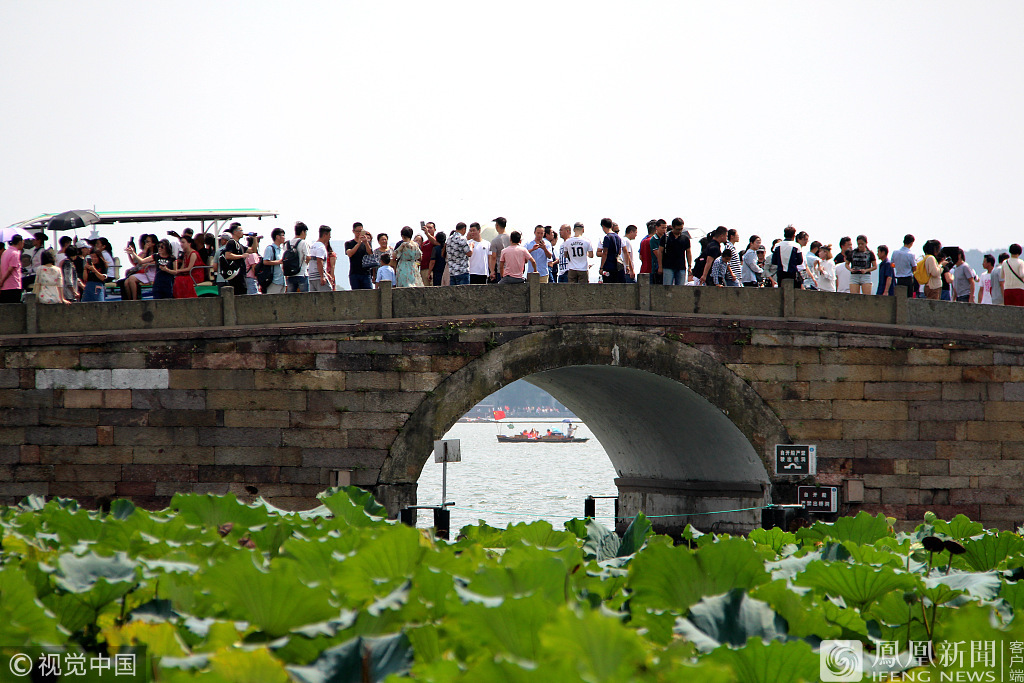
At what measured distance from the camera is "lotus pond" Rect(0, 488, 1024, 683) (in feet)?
6.49

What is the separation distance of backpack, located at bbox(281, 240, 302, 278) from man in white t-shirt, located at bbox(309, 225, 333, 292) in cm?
20

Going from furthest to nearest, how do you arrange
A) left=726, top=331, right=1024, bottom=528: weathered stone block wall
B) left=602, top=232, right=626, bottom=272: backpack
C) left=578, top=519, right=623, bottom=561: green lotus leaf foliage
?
1. left=602, top=232, right=626, bottom=272: backpack
2. left=726, top=331, right=1024, bottom=528: weathered stone block wall
3. left=578, top=519, right=623, bottom=561: green lotus leaf foliage

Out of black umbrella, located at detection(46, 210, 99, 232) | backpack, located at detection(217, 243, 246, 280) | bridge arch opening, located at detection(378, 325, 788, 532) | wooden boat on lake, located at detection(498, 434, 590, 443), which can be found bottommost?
wooden boat on lake, located at detection(498, 434, 590, 443)

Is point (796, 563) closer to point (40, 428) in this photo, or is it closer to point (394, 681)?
point (394, 681)

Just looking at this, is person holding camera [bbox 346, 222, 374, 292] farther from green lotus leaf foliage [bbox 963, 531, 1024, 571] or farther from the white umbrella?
green lotus leaf foliage [bbox 963, 531, 1024, 571]

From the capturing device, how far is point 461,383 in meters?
12.9

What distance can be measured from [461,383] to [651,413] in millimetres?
4463

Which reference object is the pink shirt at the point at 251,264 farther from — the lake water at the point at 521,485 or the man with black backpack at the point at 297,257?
the lake water at the point at 521,485

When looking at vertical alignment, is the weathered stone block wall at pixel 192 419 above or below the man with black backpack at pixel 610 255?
below

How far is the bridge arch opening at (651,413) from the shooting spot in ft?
41.9

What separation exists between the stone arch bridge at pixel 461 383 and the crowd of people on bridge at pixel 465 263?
1.61ft

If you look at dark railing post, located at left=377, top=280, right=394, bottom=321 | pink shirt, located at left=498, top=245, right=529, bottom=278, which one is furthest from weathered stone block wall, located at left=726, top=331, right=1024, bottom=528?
dark railing post, located at left=377, top=280, right=394, bottom=321

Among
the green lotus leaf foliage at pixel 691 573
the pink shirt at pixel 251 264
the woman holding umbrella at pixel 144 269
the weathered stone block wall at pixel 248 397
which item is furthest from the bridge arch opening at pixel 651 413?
the green lotus leaf foliage at pixel 691 573

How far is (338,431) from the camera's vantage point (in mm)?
12461
